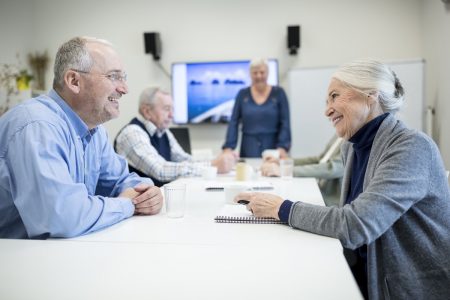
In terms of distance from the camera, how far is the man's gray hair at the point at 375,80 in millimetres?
1312

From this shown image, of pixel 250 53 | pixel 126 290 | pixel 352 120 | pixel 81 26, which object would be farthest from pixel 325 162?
pixel 81 26

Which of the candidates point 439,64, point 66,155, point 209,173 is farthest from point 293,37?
point 66,155

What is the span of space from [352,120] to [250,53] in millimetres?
3588

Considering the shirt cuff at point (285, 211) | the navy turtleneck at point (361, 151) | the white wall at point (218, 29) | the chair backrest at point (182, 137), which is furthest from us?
the white wall at point (218, 29)

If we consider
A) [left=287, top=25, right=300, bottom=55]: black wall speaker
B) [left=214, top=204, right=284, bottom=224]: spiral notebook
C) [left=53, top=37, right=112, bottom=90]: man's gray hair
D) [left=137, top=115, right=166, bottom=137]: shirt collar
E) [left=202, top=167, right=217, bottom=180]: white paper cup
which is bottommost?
[left=202, top=167, right=217, bottom=180]: white paper cup

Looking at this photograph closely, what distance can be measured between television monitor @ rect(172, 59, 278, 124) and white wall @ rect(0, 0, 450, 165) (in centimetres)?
13

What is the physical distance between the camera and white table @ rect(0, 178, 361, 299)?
804 mm

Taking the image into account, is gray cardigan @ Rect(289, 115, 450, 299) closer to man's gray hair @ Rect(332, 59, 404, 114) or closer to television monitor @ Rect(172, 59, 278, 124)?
man's gray hair @ Rect(332, 59, 404, 114)

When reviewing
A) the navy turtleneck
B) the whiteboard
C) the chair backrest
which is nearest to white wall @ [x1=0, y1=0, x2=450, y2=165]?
the whiteboard

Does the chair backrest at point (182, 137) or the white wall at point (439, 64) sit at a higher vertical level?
the white wall at point (439, 64)

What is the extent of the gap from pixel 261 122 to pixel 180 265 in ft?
9.63

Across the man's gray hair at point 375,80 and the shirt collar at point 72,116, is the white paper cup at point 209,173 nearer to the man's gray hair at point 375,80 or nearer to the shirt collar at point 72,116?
the shirt collar at point 72,116

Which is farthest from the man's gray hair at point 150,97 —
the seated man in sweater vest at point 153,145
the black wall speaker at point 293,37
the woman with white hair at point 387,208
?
the black wall speaker at point 293,37

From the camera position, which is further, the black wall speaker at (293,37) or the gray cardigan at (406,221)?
the black wall speaker at (293,37)
